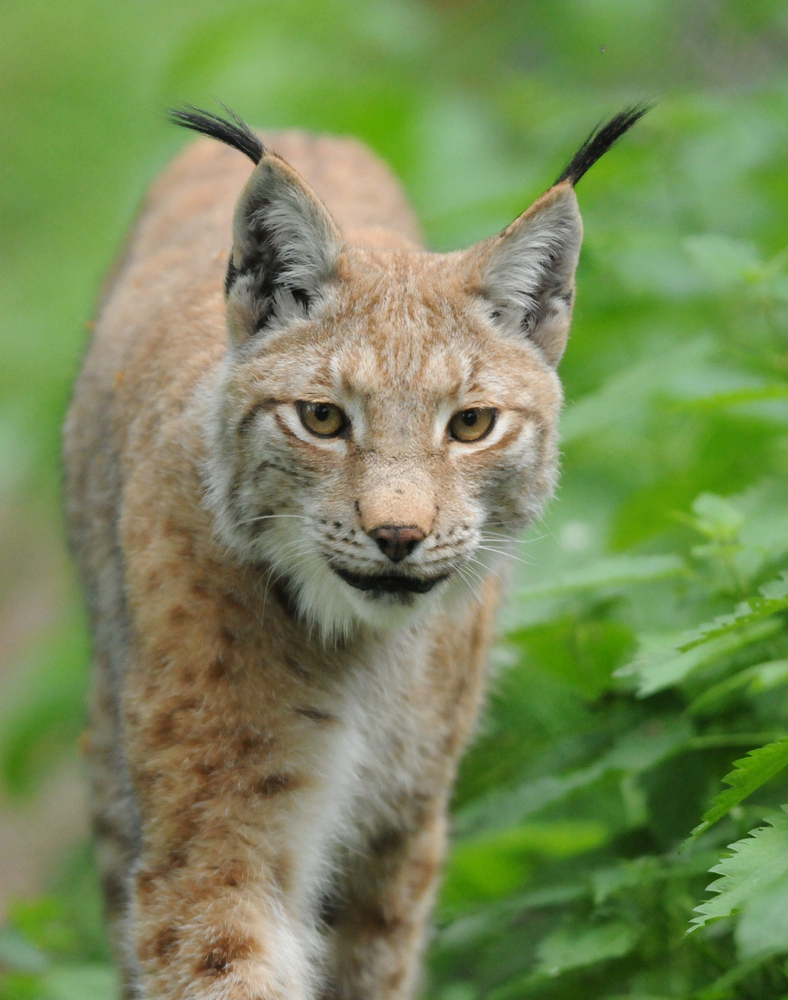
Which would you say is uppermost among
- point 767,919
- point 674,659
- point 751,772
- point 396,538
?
point 396,538

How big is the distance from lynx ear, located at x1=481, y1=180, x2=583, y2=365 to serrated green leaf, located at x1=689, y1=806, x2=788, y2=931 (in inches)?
65.5

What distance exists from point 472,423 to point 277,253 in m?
0.72

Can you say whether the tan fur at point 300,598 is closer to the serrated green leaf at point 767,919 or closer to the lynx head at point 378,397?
the lynx head at point 378,397

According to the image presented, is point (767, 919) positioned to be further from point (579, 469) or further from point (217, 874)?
point (579, 469)

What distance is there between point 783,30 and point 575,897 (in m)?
7.26

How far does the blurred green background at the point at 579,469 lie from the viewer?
398 cm

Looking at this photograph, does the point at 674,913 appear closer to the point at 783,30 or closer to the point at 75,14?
the point at 783,30

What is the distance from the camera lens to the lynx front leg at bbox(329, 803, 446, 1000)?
455cm

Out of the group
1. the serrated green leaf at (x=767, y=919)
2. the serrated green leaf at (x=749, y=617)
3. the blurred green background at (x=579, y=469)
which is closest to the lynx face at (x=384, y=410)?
the blurred green background at (x=579, y=469)

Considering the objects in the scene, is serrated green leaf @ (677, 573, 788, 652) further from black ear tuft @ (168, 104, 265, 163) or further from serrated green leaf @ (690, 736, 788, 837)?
black ear tuft @ (168, 104, 265, 163)

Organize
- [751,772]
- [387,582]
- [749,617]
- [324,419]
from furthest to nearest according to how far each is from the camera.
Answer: [324,419] < [387,582] < [749,617] < [751,772]

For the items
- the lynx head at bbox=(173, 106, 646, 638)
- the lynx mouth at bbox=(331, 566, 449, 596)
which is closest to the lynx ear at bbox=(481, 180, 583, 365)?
the lynx head at bbox=(173, 106, 646, 638)

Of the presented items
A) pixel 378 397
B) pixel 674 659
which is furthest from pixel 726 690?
pixel 378 397

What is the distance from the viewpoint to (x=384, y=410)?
3.57 metres
